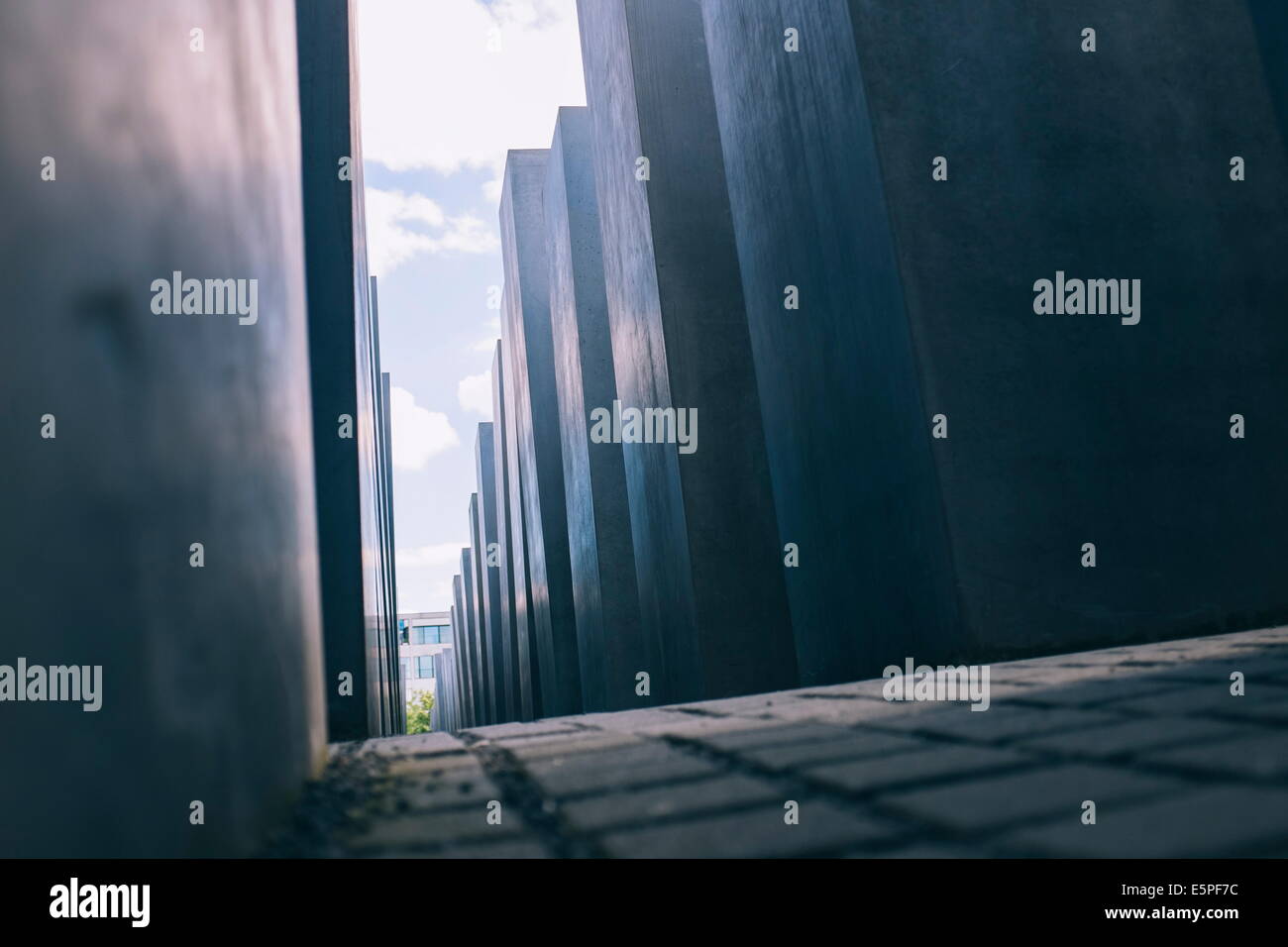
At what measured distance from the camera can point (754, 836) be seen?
66.8 inches

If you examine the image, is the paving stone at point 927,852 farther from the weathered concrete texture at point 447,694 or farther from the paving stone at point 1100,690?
the weathered concrete texture at point 447,694

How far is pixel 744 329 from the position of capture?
27.8 ft

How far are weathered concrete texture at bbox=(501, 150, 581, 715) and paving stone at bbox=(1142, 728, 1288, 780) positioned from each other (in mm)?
14002

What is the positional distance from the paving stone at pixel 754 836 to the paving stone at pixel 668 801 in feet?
0.28

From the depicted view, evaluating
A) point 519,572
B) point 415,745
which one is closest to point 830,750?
point 415,745

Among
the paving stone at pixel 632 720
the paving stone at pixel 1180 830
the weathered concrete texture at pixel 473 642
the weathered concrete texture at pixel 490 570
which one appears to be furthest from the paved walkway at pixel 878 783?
the weathered concrete texture at pixel 473 642

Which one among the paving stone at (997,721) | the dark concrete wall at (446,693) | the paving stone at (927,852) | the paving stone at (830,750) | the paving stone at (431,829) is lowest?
the dark concrete wall at (446,693)

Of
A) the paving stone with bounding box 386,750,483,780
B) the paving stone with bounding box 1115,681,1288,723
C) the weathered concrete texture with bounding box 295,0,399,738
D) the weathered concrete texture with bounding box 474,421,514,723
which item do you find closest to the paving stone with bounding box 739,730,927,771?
the paving stone with bounding box 1115,681,1288,723

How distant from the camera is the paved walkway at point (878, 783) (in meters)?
1.60

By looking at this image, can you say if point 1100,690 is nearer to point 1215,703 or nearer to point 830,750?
point 1215,703

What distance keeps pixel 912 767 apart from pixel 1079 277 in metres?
3.72

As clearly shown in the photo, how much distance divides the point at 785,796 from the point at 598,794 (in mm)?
423
